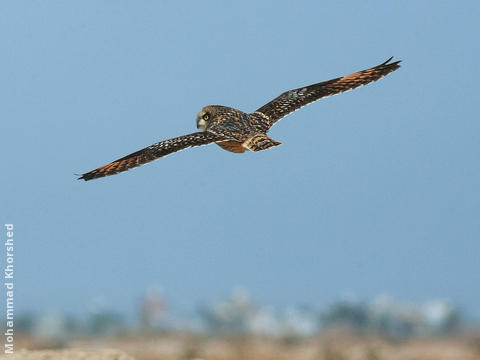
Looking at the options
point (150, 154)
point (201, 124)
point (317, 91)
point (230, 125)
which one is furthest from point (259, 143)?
point (317, 91)

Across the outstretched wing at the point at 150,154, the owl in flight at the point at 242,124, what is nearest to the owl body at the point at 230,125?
the owl in flight at the point at 242,124

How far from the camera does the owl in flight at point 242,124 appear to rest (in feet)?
36.8

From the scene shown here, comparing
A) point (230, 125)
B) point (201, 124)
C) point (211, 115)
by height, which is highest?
point (211, 115)

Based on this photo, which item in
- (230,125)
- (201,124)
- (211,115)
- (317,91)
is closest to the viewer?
(230,125)

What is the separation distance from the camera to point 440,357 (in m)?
11.0

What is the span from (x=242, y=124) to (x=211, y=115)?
1159 mm

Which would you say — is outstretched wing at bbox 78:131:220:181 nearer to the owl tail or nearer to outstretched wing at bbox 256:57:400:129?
the owl tail

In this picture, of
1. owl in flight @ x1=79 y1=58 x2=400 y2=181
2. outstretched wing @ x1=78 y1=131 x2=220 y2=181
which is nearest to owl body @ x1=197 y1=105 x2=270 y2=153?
owl in flight @ x1=79 y1=58 x2=400 y2=181

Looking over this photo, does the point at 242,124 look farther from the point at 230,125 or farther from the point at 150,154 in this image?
the point at 150,154

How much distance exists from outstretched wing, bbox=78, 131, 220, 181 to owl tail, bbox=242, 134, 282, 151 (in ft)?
2.12

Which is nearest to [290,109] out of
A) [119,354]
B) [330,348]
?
[330,348]

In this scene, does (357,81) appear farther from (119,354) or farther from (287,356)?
(119,354)

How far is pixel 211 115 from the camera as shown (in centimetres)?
1361

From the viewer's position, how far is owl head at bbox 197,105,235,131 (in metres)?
13.2
